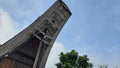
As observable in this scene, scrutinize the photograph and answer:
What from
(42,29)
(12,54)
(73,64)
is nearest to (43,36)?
(42,29)

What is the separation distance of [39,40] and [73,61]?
20.7 metres

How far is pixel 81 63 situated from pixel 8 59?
898 inches

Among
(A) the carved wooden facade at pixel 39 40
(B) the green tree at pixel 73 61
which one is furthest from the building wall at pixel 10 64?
(B) the green tree at pixel 73 61

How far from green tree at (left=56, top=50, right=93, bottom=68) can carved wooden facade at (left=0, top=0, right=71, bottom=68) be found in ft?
64.0

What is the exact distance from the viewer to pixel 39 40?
10797 mm

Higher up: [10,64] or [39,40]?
[39,40]

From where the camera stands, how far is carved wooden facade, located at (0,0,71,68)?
9422 mm

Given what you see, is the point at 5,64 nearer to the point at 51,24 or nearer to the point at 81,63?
the point at 51,24

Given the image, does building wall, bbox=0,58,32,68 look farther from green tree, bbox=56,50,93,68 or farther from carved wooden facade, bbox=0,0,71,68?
green tree, bbox=56,50,93,68

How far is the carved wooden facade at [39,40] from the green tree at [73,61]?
19.5 m

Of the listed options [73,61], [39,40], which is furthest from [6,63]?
[73,61]

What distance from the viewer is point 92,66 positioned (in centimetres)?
3030

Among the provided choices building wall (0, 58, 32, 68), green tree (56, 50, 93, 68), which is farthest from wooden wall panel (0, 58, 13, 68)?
green tree (56, 50, 93, 68)

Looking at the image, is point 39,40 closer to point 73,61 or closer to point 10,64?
point 10,64
